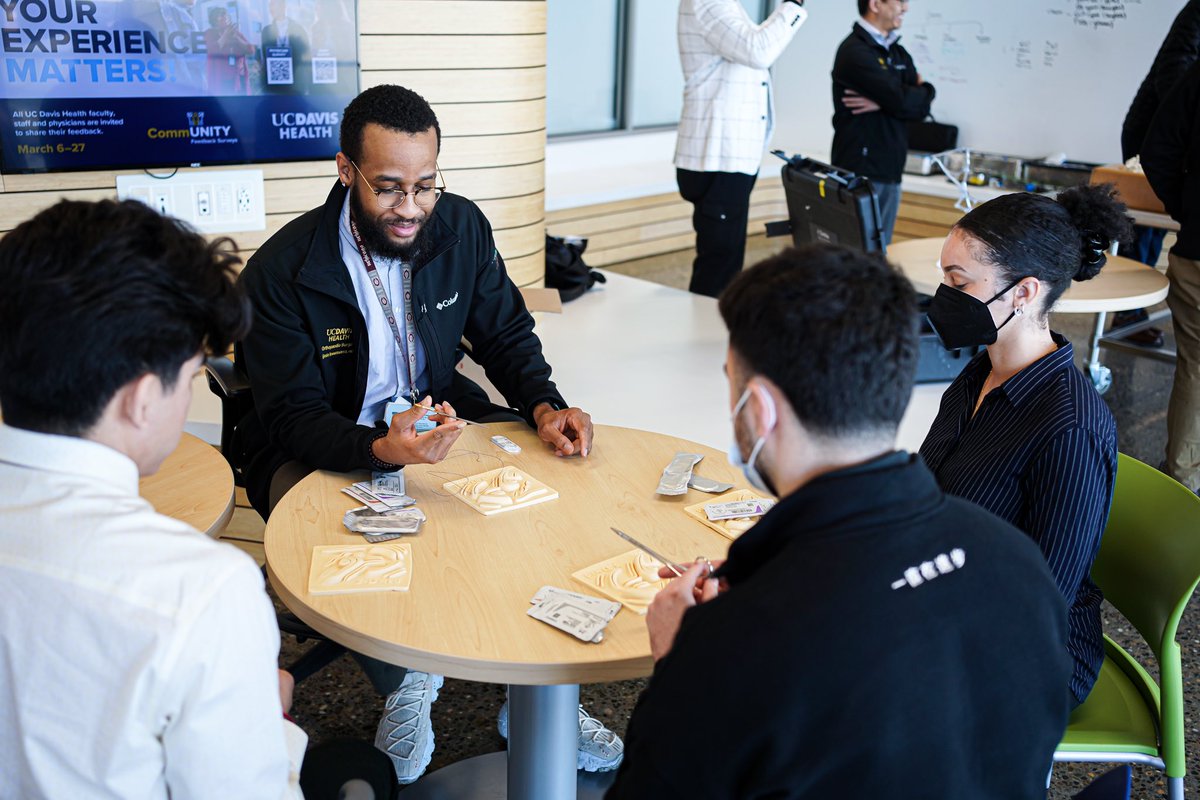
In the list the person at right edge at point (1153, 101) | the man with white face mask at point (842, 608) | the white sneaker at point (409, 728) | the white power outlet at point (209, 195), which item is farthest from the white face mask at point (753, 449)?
the person at right edge at point (1153, 101)

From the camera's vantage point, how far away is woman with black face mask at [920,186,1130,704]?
5.44 feet

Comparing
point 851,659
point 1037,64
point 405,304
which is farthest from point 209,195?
point 1037,64

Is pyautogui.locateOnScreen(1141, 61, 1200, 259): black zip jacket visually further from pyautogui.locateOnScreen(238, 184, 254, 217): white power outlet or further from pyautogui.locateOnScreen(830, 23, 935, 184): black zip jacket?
pyautogui.locateOnScreen(238, 184, 254, 217): white power outlet

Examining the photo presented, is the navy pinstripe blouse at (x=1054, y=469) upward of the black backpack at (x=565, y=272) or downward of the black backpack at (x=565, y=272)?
upward

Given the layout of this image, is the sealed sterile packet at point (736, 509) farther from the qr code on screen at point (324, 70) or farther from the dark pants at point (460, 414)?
the qr code on screen at point (324, 70)

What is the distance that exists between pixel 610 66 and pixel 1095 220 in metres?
5.70

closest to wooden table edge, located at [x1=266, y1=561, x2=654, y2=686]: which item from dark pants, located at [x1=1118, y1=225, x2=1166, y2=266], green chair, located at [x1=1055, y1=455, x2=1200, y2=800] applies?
green chair, located at [x1=1055, y1=455, x2=1200, y2=800]

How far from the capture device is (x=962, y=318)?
1995 millimetres

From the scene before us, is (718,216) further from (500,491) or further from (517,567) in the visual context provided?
(517,567)

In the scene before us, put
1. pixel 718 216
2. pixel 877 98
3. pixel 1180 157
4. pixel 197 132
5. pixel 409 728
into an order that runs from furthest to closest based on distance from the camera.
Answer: pixel 877 98
pixel 718 216
pixel 1180 157
pixel 197 132
pixel 409 728

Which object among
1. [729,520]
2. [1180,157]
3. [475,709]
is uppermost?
[1180,157]

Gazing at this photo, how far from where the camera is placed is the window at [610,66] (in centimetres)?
698

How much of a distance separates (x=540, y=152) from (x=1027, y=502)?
2.78m

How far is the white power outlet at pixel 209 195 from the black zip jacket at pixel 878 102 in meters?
2.88
